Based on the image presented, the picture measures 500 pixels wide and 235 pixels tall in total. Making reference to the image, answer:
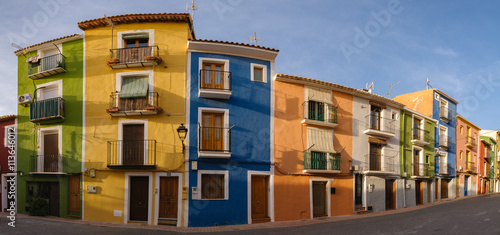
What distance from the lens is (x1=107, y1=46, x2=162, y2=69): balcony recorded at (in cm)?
1533

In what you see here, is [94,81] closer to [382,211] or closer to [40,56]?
[40,56]

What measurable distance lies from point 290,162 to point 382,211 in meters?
8.17

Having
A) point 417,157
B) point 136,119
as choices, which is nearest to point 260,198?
point 136,119

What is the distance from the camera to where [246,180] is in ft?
51.3

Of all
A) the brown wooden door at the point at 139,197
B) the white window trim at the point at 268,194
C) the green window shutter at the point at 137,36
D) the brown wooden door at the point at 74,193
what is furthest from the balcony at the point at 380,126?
the brown wooden door at the point at 74,193

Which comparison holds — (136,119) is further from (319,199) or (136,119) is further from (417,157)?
(417,157)

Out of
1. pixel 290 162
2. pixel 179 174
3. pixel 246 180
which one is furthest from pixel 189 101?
pixel 290 162

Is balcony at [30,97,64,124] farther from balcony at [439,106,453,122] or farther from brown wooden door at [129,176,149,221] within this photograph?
balcony at [439,106,453,122]

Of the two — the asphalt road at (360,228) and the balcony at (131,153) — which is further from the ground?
the balcony at (131,153)

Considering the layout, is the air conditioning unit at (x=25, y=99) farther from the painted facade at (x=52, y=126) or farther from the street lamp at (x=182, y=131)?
the street lamp at (x=182, y=131)

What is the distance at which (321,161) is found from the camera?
17641 millimetres

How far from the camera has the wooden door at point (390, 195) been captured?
71.8ft

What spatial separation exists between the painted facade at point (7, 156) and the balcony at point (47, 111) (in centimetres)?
321

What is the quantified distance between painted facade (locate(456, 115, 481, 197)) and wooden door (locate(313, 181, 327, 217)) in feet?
68.3
